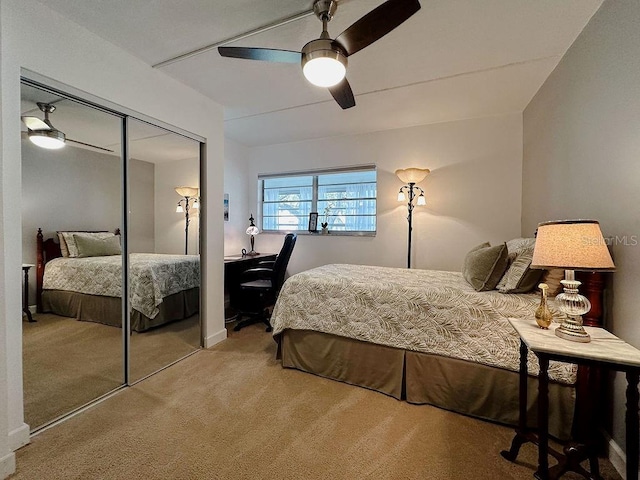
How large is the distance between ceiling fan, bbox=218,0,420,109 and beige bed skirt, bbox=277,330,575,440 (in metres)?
1.91

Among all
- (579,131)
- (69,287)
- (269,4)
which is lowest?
(69,287)

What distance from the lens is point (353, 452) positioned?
1.56 metres

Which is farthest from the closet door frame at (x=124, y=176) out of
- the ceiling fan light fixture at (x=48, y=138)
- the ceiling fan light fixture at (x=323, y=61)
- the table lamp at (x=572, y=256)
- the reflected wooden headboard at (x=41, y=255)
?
the table lamp at (x=572, y=256)

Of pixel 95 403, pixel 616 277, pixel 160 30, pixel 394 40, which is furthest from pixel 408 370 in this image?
pixel 160 30

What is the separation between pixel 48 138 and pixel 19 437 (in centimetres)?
177

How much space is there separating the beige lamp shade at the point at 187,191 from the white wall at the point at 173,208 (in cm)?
3

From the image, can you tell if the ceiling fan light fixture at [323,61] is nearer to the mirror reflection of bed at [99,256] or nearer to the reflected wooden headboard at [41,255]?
the mirror reflection of bed at [99,256]

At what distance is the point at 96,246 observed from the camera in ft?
7.07

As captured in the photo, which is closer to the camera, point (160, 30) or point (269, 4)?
point (269, 4)

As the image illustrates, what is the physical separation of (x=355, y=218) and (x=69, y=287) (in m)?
3.23

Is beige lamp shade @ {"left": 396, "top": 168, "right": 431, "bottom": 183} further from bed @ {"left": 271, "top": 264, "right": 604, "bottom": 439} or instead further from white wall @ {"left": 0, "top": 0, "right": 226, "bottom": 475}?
white wall @ {"left": 0, "top": 0, "right": 226, "bottom": 475}

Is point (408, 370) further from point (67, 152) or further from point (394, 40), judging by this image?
point (67, 152)

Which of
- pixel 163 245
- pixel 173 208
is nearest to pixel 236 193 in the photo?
pixel 173 208

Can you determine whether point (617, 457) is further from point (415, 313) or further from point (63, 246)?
point (63, 246)
